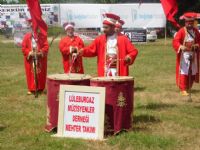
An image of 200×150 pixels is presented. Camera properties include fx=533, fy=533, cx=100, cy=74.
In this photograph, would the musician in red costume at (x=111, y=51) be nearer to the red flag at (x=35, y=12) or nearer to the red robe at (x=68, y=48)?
the red flag at (x=35, y=12)

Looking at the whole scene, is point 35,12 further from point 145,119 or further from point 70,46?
point 145,119

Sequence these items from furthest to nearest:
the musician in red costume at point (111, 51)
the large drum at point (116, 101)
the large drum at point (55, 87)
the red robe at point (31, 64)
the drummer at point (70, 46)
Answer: the red robe at point (31, 64) < the drummer at point (70, 46) < the musician in red costume at point (111, 51) < the large drum at point (55, 87) < the large drum at point (116, 101)

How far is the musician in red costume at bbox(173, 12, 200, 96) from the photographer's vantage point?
1241cm

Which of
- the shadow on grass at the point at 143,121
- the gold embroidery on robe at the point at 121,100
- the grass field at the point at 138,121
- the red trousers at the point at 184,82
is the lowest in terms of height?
the grass field at the point at 138,121

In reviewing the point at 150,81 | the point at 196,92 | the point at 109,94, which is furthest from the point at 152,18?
the point at 109,94

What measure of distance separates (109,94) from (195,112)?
288cm

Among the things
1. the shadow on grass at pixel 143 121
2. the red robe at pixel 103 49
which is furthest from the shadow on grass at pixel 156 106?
the red robe at pixel 103 49

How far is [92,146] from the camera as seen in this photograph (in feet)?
24.6

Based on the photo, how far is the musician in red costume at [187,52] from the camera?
40.7 ft

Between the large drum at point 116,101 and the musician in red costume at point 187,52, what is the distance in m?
4.60

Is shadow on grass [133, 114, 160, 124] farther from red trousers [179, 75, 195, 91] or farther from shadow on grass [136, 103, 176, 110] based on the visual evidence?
red trousers [179, 75, 195, 91]

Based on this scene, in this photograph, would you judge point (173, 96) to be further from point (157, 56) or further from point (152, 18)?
point (152, 18)

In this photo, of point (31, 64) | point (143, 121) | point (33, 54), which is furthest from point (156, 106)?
point (31, 64)

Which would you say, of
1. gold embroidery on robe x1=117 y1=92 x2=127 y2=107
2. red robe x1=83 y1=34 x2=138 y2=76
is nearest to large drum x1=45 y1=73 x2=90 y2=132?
gold embroidery on robe x1=117 y1=92 x2=127 y2=107
